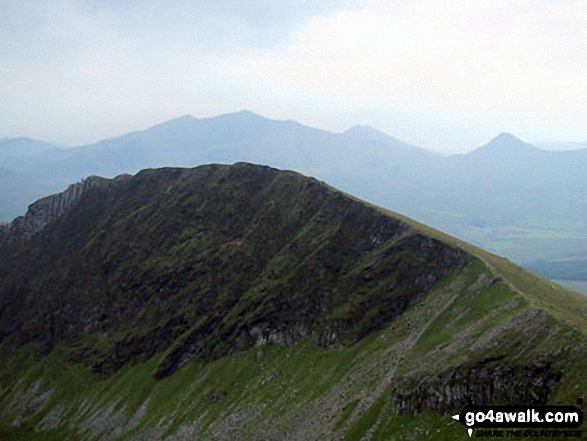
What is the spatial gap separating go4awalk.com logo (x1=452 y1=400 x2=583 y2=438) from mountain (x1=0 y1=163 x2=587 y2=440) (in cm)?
114

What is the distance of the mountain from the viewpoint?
59.1 metres

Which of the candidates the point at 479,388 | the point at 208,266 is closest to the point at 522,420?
the point at 479,388

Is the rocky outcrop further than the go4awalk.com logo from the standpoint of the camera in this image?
Yes

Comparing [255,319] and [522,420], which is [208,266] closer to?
[255,319]

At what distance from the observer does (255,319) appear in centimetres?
10619

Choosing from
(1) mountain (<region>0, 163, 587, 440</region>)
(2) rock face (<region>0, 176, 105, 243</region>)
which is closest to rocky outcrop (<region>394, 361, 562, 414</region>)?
(1) mountain (<region>0, 163, 587, 440</region>)

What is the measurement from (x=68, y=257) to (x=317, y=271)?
103m

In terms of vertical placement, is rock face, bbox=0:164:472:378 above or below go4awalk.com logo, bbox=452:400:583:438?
above

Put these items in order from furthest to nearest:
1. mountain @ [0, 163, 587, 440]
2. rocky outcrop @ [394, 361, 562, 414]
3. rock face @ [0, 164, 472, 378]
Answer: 1. rock face @ [0, 164, 472, 378]
2. mountain @ [0, 163, 587, 440]
3. rocky outcrop @ [394, 361, 562, 414]

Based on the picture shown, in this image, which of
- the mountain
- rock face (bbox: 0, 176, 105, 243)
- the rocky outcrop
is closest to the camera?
the rocky outcrop

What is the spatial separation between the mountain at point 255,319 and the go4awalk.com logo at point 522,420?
1.14 meters

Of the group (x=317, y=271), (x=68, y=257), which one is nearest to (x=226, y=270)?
(x=317, y=271)

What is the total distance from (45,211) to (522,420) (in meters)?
186

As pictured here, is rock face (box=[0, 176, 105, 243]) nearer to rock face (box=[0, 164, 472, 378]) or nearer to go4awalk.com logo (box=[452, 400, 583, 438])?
rock face (box=[0, 164, 472, 378])
